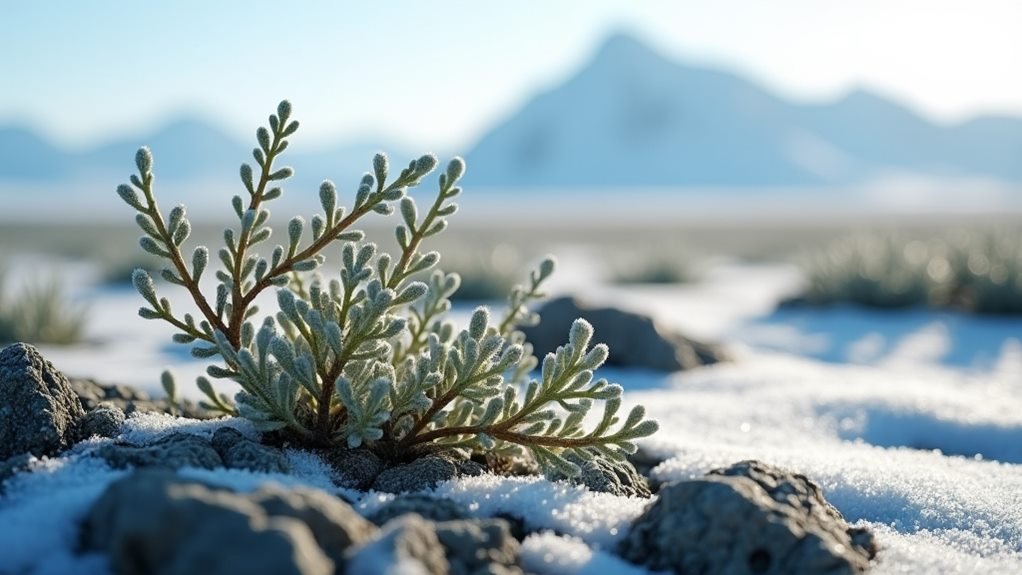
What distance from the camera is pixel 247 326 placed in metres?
2.61

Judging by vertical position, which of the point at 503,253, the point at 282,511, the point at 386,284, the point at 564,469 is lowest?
the point at 503,253

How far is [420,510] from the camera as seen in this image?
6.62 feet

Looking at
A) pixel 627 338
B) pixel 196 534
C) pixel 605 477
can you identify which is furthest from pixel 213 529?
pixel 627 338

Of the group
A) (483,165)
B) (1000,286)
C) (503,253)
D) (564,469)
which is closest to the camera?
(564,469)

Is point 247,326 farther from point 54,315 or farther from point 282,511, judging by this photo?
point 54,315

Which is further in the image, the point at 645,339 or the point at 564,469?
the point at 645,339

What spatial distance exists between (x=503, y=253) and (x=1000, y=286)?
17.5 feet

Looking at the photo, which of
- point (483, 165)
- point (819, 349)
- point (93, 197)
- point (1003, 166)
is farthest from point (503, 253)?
point (1003, 166)

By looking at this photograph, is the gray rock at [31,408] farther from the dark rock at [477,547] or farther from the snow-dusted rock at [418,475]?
the dark rock at [477,547]

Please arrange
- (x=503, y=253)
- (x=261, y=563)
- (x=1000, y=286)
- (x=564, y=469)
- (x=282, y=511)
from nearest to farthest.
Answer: (x=261, y=563) < (x=282, y=511) < (x=564, y=469) < (x=1000, y=286) < (x=503, y=253)

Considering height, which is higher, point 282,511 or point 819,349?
point 282,511

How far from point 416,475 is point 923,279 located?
24.9 feet

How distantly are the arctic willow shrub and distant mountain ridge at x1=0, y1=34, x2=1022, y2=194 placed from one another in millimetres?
138887

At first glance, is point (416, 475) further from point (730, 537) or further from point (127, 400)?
point (127, 400)
